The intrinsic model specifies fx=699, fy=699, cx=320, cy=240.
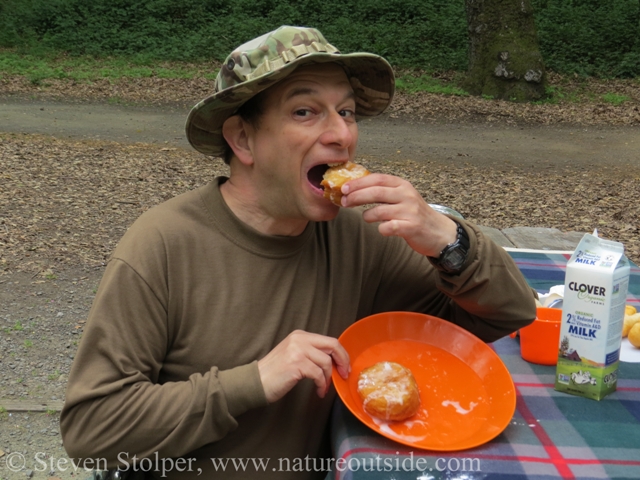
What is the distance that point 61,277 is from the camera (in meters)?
5.51

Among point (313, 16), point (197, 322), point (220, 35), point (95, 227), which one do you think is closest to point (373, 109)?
point (197, 322)

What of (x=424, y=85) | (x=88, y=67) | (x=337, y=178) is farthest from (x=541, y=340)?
(x=88, y=67)

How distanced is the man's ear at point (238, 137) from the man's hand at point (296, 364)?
1.91 ft

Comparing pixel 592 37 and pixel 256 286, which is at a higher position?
pixel 256 286

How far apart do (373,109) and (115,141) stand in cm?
836

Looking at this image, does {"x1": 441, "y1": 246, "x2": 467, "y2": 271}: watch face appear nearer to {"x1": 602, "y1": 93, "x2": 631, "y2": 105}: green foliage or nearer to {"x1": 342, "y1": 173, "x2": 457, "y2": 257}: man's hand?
{"x1": 342, "y1": 173, "x2": 457, "y2": 257}: man's hand

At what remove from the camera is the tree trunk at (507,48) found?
1266 centimetres

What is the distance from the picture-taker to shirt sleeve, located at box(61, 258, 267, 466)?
5.60 ft

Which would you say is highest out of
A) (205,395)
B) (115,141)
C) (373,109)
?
(373,109)

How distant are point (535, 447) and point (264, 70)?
3.94 feet

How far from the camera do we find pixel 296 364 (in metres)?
1.72

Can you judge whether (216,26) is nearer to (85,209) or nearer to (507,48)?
(507,48)

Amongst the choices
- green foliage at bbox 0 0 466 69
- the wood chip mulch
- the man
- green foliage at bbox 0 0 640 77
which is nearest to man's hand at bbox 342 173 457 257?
the man

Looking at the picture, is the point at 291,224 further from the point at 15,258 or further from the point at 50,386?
the point at 15,258
